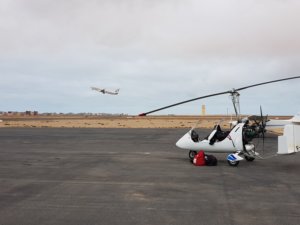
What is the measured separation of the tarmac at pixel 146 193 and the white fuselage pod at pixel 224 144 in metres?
0.85

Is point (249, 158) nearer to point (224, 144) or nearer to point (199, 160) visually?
point (224, 144)

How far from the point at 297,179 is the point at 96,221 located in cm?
864

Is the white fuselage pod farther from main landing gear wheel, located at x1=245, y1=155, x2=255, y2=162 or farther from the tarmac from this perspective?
main landing gear wheel, located at x1=245, y1=155, x2=255, y2=162

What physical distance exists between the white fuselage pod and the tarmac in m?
0.85

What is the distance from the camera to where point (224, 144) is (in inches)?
661

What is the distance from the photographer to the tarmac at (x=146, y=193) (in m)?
7.80

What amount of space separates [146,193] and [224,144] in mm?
7538

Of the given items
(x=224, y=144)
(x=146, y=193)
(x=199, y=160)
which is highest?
(x=224, y=144)

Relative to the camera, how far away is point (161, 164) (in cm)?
1681

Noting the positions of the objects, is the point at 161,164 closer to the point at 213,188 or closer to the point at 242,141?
the point at 242,141

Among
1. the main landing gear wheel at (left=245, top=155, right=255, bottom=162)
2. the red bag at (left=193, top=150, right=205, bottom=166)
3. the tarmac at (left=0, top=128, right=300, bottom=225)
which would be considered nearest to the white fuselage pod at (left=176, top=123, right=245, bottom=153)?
the red bag at (left=193, top=150, right=205, bottom=166)

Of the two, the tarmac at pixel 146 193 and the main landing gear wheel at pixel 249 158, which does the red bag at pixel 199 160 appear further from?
the main landing gear wheel at pixel 249 158

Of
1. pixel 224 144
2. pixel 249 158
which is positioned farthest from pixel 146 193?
pixel 249 158

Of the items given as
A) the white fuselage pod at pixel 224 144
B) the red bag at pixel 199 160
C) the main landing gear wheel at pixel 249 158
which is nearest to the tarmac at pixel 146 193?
the red bag at pixel 199 160
